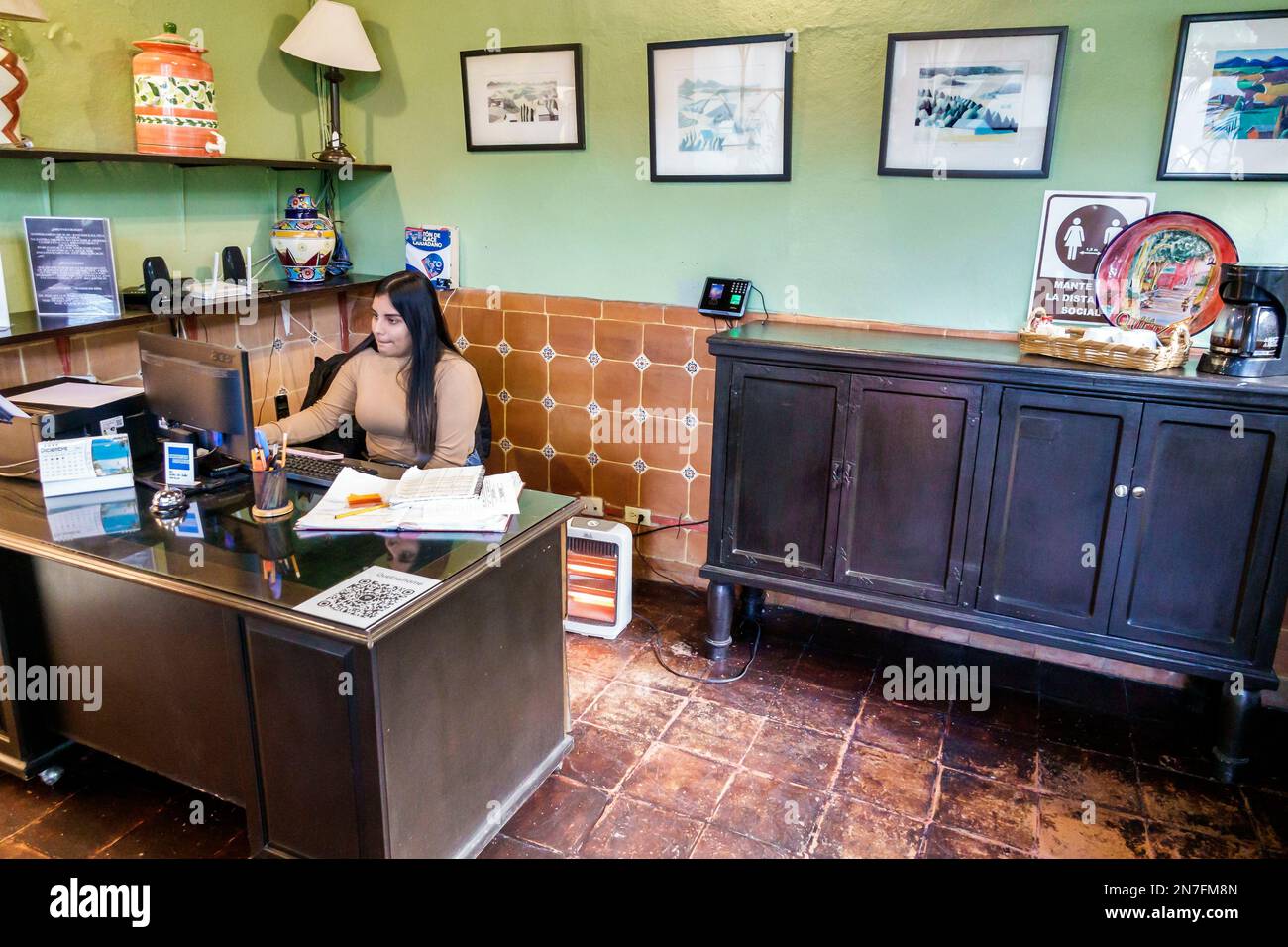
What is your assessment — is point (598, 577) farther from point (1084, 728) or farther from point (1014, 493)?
point (1084, 728)

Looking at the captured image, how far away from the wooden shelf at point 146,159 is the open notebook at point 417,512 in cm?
144

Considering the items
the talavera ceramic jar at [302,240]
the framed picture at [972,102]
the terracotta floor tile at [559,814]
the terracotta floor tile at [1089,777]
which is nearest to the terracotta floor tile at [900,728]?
the terracotta floor tile at [1089,777]

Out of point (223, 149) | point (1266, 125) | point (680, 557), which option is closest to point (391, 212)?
point (223, 149)

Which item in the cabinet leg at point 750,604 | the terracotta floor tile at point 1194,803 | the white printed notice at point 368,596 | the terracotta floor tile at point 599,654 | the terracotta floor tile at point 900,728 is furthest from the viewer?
the cabinet leg at point 750,604

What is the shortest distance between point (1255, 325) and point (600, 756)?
7.33 feet

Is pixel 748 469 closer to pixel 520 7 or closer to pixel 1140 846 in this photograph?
pixel 1140 846

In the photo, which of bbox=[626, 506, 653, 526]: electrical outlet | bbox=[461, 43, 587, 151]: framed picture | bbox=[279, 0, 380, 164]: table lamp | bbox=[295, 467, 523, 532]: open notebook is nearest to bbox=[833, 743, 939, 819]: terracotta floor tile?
bbox=[295, 467, 523, 532]: open notebook

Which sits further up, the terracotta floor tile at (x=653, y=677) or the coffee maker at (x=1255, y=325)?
the coffee maker at (x=1255, y=325)

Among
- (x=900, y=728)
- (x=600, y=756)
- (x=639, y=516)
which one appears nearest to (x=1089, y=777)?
(x=900, y=728)

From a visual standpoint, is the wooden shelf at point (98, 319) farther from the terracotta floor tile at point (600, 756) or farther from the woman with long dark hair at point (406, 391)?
the terracotta floor tile at point (600, 756)

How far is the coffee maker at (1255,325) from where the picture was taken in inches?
97.9

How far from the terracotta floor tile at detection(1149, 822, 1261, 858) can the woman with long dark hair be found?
2334 mm

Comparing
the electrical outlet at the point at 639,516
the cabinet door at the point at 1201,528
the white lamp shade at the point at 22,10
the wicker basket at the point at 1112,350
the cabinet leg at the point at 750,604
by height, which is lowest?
the cabinet leg at the point at 750,604

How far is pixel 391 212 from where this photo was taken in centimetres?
414
